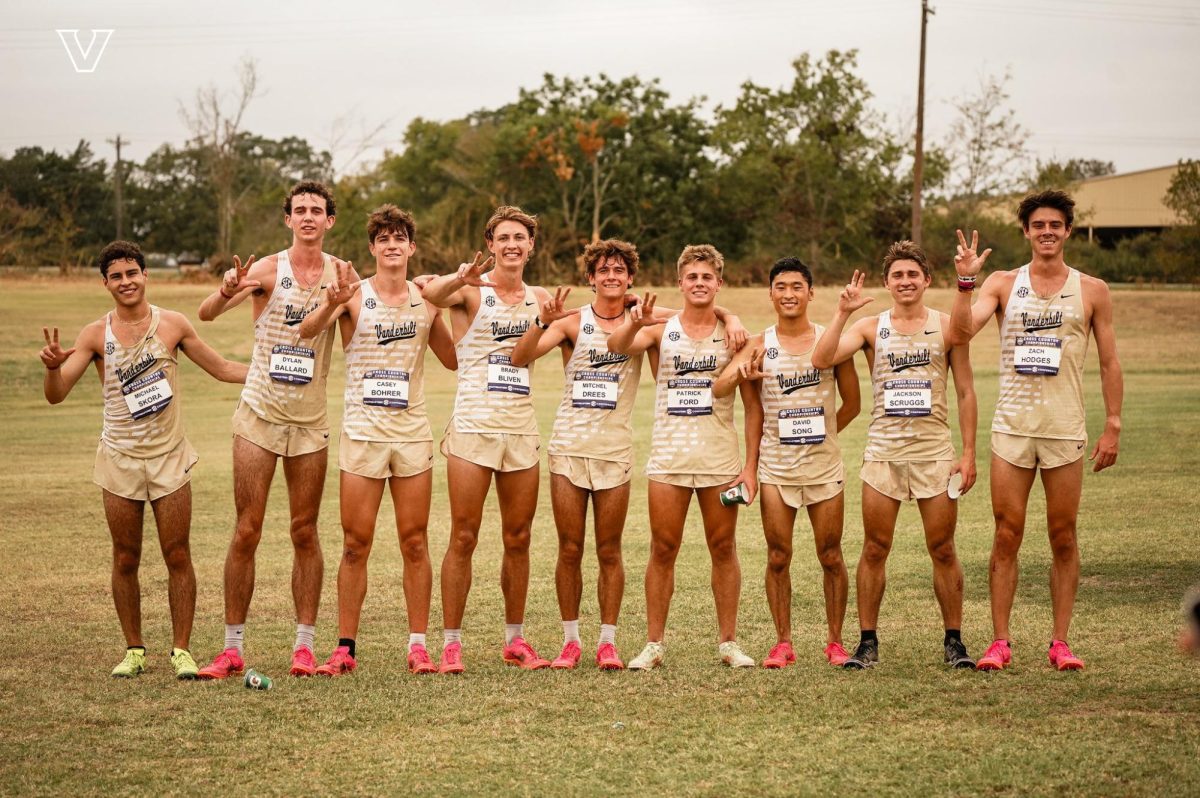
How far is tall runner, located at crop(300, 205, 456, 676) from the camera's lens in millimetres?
6926

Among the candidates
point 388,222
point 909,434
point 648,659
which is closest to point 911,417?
point 909,434

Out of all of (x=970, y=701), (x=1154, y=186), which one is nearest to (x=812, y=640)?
(x=970, y=701)

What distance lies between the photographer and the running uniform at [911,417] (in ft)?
22.6

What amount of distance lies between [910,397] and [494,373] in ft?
7.34

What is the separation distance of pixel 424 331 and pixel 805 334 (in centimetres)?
209

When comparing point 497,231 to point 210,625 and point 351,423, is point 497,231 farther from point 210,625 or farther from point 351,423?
point 210,625

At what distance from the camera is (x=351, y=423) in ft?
22.9

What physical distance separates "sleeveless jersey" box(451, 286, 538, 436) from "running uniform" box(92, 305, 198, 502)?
5.13 ft

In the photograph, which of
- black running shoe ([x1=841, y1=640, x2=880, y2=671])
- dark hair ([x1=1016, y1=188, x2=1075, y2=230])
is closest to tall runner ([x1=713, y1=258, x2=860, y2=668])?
black running shoe ([x1=841, y1=640, x2=880, y2=671])

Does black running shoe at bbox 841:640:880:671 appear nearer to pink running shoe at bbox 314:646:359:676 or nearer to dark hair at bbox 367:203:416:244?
pink running shoe at bbox 314:646:359:676

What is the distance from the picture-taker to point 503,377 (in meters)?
7.10

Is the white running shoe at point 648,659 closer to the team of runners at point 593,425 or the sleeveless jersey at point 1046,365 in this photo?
the team of runners at point 593,425

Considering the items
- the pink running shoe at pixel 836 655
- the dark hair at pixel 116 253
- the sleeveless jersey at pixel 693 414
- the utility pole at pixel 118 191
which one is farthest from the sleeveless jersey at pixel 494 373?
the utility pole at pixel 118 191

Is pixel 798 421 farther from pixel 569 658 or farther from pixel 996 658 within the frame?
pixel 569 658
